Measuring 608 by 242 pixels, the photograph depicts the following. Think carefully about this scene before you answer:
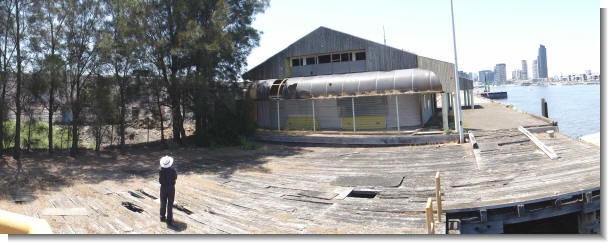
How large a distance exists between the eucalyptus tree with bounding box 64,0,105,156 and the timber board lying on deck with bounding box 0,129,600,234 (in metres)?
5.81

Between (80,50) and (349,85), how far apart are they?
44.9ft

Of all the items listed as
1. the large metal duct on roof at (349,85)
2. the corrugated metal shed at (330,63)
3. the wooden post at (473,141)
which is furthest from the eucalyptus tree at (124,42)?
the wooden post at (473,141)

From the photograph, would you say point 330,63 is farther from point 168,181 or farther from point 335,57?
point 168,181

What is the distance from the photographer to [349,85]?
889 inches

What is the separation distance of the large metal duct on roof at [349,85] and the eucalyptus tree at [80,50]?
944 centimetres

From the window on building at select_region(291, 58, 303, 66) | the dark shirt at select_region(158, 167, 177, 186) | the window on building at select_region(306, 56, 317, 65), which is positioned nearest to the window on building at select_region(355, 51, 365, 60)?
the window on building at select_region(306, 56, 317, 65)

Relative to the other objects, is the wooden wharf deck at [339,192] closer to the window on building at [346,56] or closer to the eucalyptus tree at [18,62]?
the eucalyptus tree at [18,62]

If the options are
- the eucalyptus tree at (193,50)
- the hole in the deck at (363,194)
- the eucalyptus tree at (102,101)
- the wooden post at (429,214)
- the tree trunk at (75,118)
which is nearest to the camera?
the wooden post at (429,214)

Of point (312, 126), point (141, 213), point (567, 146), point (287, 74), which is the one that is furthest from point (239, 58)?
point (567, 146)

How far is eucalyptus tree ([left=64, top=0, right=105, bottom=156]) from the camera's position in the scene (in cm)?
1895

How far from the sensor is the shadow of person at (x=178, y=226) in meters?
8.44

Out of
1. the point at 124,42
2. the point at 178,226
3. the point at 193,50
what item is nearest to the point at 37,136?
the point at 124,42

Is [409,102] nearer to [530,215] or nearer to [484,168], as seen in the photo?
[484,168]

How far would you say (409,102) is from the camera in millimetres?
22859
